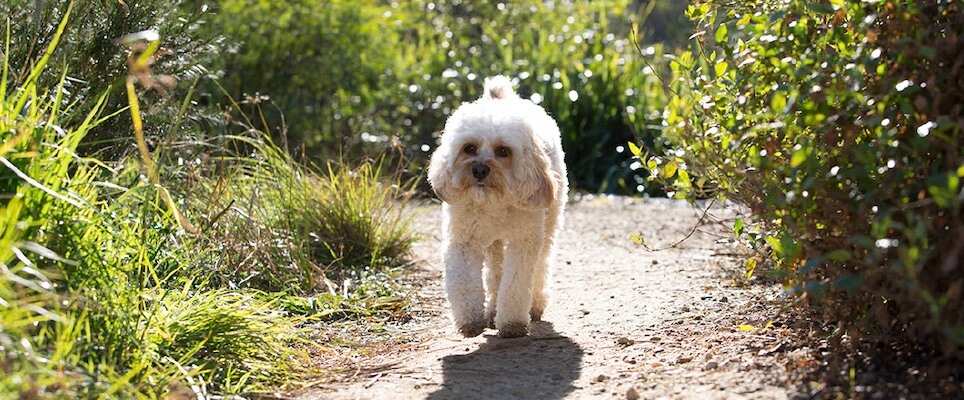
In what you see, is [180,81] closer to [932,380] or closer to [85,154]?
[85,154]

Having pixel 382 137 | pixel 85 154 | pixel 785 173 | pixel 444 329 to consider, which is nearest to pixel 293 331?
pixel 444 329

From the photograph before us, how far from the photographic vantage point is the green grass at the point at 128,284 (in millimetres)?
3506

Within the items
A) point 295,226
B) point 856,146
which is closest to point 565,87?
point 295,226

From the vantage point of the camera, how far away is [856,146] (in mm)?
3748

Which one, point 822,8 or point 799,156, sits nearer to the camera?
point 799,156

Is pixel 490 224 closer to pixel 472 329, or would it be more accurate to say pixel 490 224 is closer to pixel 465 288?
pixel 465 288

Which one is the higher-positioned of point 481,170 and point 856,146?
point 856,146

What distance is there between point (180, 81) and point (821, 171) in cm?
373

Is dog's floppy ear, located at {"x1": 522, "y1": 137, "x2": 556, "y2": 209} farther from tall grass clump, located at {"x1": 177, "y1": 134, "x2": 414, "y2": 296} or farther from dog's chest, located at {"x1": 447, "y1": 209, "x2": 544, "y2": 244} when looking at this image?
tall grass clump, located at {"x1": 177, "y1": 134, "x2": 414, "y2": 296}

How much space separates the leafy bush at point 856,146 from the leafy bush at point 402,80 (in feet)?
19.1

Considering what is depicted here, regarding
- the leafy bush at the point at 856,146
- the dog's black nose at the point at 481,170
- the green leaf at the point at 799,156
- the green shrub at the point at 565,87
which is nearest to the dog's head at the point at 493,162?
the dog's black nose at the point at 481,170

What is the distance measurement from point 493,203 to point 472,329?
59 centimetres

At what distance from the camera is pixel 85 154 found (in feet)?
17.7

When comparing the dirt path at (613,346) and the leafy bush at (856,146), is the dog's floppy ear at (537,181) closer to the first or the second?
the dirt path at (613,346)
